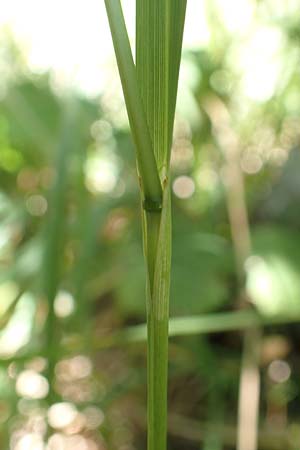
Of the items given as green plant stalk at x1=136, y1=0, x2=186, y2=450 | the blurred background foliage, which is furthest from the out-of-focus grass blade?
green plant stalk at x1=136, y1=0, x2=186, y2=450

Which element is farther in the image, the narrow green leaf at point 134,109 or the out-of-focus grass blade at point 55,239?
the out-of-focus grass blade at point 55,239

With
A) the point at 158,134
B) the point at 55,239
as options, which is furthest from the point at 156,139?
the point at 55,239

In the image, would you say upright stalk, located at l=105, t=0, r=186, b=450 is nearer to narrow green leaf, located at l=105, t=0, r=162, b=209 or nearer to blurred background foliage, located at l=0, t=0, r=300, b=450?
narrow green leaf, located at l=105, t=0, r=162, b=209

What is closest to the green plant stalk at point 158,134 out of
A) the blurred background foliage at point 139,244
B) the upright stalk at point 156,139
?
the upright stalk at point 156,139

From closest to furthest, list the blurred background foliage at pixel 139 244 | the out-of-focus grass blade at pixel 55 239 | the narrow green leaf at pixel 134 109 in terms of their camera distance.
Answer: the narrow green leaf at pixel 134 109 → the out-of-focus grass blade at pixel 55 239 → the blurred background foliage at pixel 139 244

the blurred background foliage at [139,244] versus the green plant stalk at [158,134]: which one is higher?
the blurred background foliage at [139,244]

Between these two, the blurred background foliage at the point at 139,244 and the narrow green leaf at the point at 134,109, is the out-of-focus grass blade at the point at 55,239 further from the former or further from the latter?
the narrow green leaf at the point at 134,109

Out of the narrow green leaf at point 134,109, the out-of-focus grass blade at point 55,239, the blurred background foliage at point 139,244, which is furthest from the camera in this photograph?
the blurred background foliage at point 139,244
